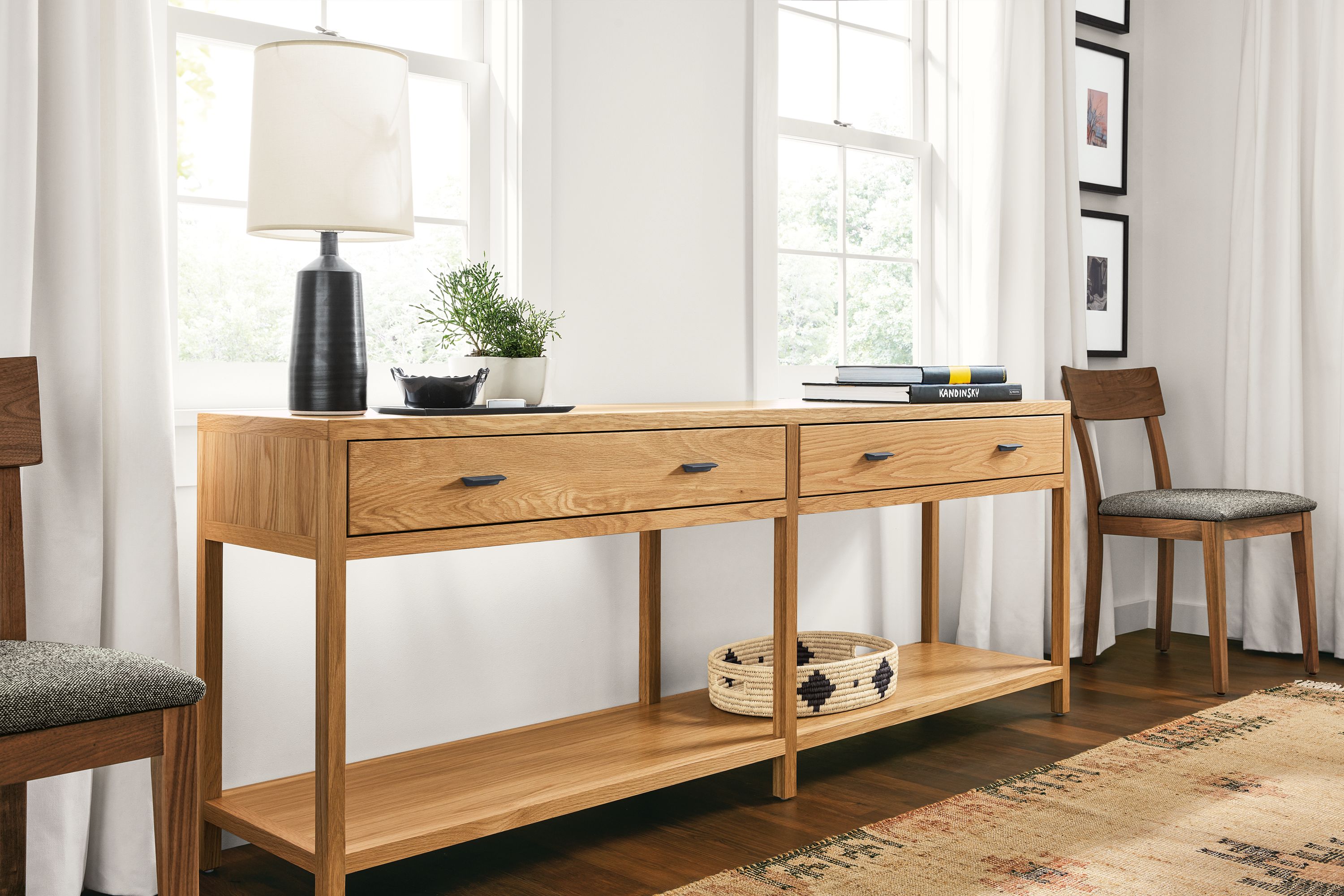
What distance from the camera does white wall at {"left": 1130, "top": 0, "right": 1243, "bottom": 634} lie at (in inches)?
147

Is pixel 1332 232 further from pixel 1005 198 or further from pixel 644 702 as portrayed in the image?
pixel 644 702

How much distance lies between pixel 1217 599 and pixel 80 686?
8.68 feet

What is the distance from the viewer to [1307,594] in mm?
3180

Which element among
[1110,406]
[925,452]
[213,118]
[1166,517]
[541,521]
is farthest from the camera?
[1110,406]

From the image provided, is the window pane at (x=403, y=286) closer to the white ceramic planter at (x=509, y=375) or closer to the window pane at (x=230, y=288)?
the window pane at (x=230, y=288)

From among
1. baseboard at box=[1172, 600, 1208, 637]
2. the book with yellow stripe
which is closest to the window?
the book with yellow stripe

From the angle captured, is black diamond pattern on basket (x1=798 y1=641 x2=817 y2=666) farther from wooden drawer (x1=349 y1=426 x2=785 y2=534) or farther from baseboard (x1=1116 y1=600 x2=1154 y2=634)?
baseboard (x1=1116 y1=600 x2=1154 y2=634)

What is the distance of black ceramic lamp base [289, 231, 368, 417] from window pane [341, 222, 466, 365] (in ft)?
1.45

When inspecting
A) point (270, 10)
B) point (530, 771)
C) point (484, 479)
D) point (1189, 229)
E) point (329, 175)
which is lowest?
point (530, 771)

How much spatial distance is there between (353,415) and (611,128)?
3.51 feet

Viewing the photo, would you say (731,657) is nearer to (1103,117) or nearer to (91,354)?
(91,354)

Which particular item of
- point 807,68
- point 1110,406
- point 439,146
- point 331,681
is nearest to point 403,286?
point 439,146

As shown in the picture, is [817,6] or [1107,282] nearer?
[817,6]

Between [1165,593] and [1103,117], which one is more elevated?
[1103,117]
